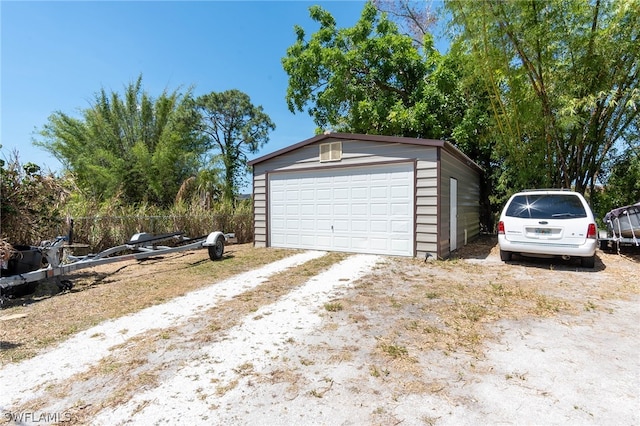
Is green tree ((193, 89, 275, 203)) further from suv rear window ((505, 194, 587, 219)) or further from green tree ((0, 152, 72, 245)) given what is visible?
suv rear window ((505, 194, 587, 219))

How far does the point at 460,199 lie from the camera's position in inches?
360

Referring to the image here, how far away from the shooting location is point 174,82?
1602cm

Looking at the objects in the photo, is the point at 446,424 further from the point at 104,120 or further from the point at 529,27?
the point at 104,120

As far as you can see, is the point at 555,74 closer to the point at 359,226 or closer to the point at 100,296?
the point at 359,226

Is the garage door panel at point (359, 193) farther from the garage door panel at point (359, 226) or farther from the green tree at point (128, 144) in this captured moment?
the green tree at point (128, 144)

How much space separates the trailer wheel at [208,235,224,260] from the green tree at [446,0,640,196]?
7.62 metres

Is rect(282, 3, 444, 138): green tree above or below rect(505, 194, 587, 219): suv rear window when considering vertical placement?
above

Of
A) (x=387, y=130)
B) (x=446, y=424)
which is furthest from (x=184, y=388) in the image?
(x=387, y=130)

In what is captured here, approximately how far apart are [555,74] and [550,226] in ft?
14.9

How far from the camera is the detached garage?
24.0 ft

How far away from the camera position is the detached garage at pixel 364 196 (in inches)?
288

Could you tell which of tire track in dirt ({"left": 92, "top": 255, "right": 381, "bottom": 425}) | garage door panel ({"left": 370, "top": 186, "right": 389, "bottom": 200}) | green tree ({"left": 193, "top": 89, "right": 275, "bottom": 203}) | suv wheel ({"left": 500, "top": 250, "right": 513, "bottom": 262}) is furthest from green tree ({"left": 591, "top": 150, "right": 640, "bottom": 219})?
green tree ({"left": 193, "top": 89, "right": 275, "bottom": 203})

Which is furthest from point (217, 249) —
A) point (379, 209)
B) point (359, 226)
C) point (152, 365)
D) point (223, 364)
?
point (223, 364)

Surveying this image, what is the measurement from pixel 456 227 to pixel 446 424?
24.2 feet
